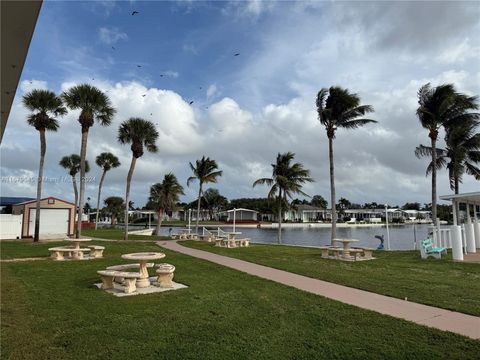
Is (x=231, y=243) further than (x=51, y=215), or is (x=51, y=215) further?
(x=51, y=215)

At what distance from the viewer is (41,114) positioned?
21.8m

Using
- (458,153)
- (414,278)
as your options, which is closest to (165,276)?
(414,278)

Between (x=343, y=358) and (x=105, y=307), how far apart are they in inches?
164

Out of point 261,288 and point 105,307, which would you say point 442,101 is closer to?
point 261,288

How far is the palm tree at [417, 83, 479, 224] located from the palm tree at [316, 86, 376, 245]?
286 centimetres

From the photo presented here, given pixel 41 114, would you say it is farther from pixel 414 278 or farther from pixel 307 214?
pixel 307 214

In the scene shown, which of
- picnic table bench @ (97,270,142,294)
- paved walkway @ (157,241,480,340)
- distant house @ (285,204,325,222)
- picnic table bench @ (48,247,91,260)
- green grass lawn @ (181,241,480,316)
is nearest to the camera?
paved walkway @ (157,241,480,340)

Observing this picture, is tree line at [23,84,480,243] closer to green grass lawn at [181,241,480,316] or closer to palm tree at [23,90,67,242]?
palm tree at [23,90,67,242]

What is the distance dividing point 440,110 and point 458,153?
16.4 feet

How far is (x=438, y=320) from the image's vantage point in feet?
18.6

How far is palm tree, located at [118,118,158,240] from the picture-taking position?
26.2 metres

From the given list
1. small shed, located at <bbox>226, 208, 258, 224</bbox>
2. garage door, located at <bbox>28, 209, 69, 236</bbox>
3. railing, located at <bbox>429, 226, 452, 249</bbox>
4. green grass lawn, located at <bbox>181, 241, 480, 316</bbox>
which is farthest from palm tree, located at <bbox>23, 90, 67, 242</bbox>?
small shed, located at <bbox>226, 208, 258, 224</bbox>

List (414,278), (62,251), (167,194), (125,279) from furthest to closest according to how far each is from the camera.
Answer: (167,194), (62,251), (414,278), (125,279)

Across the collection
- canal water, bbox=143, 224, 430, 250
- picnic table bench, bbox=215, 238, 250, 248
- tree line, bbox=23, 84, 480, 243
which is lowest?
canal water, bbox=143, 224, 430, 250
